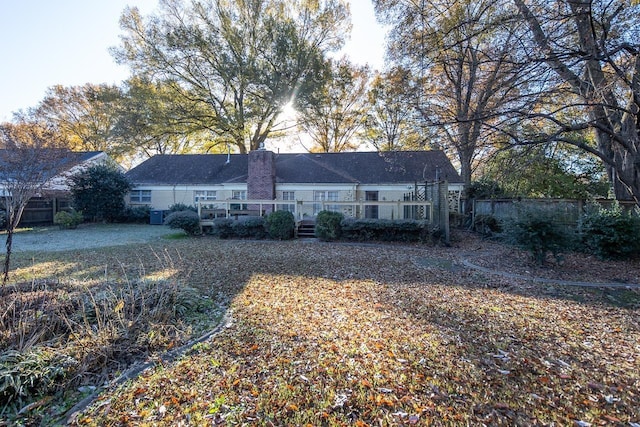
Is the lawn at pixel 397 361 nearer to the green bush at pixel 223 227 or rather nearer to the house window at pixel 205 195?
the green bush at pixel 223 227

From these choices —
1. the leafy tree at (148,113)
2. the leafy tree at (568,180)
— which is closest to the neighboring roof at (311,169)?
the leafy tree at (148,113)

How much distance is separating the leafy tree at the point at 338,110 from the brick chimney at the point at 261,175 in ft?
25.4

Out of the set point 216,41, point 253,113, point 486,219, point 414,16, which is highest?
point 216,41

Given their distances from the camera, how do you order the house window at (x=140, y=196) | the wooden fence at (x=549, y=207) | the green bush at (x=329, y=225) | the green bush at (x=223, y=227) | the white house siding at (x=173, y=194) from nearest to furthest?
the wooden fence at (x=549, y=207), the green bush at (x=329, y=225), the green bush at (x=223, y=227), the white house siding at (x=173, y=194), the house window at (x=140, y=196)

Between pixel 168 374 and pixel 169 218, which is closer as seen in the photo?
pixel 168 374

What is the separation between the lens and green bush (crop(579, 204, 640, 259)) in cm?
834

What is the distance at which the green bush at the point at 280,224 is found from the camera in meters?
12.7

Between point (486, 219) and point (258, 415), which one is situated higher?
point (486, 219)

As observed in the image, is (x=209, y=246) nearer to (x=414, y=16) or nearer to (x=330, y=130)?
(x=414, y=16)

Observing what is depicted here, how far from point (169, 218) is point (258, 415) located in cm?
1283

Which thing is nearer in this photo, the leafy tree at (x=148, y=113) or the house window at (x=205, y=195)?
the house window at (x=205, y=195)

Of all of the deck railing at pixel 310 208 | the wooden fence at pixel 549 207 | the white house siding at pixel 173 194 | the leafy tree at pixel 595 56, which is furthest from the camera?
the white house siding at pixel 173 194

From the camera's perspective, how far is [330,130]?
106 feet

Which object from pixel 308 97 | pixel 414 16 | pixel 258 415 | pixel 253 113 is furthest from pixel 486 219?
pixel 253 113
